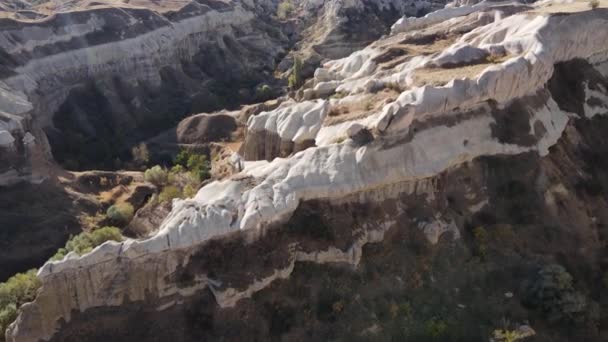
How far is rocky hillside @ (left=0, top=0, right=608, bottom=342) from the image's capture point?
2098cm

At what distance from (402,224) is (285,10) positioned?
83.1 m

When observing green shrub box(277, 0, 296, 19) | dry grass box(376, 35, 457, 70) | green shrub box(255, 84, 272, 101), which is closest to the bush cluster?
dry grass box(376, 35, 457, 70)

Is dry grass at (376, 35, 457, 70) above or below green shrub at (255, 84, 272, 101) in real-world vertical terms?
above

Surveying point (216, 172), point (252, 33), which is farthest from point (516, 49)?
point (252, 33)

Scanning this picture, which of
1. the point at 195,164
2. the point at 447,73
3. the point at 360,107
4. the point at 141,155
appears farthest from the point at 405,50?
the point at 141,155

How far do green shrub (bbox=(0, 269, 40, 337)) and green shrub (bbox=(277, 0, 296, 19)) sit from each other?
82652 mm

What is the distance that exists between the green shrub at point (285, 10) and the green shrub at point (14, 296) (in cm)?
8265

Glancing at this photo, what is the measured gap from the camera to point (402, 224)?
24859 mm

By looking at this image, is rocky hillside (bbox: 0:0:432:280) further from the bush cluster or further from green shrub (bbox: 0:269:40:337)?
green shrub (bbox: 0:269:40:337)

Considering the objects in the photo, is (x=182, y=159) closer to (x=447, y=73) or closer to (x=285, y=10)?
(x=447, y=73)

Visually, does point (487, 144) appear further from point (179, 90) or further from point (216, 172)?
point (179, 90)

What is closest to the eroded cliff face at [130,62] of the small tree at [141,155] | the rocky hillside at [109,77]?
the rocky hillside at [109,77]

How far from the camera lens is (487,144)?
1056 inches

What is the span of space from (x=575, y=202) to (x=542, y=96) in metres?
6.41
